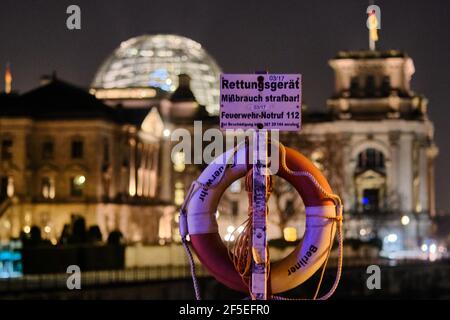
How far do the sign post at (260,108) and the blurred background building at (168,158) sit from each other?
7923 centimetres

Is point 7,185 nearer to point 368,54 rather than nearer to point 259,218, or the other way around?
point 368,54

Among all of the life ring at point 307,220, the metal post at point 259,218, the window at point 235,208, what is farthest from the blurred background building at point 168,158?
the metal post at point 259,218

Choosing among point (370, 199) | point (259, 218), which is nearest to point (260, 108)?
point (259, 218)

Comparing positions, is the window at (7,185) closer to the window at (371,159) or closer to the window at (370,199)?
the window at (370,199)

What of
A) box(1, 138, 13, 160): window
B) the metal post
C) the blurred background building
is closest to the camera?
the metal post

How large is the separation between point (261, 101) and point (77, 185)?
9862 centimetres

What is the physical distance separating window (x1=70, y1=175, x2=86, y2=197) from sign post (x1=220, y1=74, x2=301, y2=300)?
9768 centimetres

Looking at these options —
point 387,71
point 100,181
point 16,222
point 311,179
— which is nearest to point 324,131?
point 387,71

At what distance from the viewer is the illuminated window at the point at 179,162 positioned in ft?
501

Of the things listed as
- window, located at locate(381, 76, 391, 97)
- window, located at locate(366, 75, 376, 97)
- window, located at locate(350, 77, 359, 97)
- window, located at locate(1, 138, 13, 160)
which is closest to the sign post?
window, located at locate(1, 138, 13, 160)

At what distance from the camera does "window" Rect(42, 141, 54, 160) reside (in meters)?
118

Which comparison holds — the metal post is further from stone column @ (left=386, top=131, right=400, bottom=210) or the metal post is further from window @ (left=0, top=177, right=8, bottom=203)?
stone column @ (left=386, top=131, right=400, bottom=210)

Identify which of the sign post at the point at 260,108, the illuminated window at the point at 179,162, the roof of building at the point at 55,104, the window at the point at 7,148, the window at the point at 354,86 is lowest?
the sign post at the point at 260,108

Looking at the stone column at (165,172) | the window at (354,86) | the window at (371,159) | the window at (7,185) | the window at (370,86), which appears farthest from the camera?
the window at (370,86)
